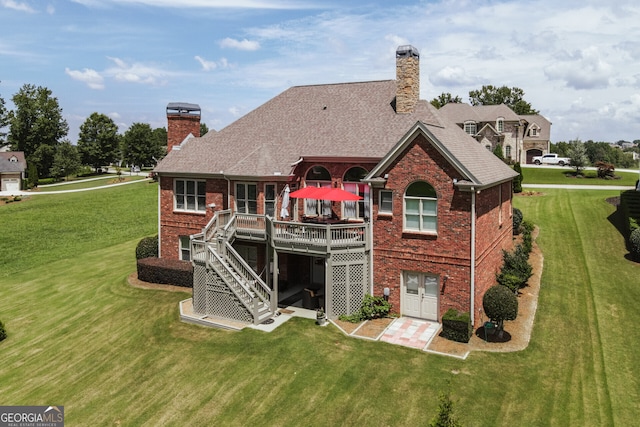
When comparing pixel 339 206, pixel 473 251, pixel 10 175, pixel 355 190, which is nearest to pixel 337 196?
pixel 355 190

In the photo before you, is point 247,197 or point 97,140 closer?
point 247,197

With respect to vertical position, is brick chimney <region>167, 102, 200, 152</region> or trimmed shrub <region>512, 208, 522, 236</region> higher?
brick chimney <region>167, 102, 200, 152</region>

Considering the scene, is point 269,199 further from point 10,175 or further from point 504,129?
point 10,175

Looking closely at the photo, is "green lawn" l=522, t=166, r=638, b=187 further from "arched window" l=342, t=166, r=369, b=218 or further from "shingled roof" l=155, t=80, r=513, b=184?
"arched window" l=342, t=166, r=369, b=218

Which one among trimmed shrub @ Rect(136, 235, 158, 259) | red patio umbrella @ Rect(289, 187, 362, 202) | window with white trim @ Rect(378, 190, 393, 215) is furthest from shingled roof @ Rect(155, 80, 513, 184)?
trimmed shrub @ Rect(136, 235, 158, 259)

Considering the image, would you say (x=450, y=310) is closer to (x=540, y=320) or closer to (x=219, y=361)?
(x=540, y=320)

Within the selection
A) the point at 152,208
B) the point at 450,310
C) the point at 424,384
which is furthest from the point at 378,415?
the point at 152,208

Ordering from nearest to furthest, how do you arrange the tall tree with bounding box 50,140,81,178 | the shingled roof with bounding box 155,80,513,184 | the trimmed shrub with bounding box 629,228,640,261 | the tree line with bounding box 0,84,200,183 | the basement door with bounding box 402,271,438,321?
the basement door with bounding box 402,271,438,321
the shingled roof with bounding box 155,80,513,184
the trimmed shrub with bounding box 629,228,640,261
the tall tree with bounding box 50,140,81,178
the tree line with bounding box 0,84,200,183
